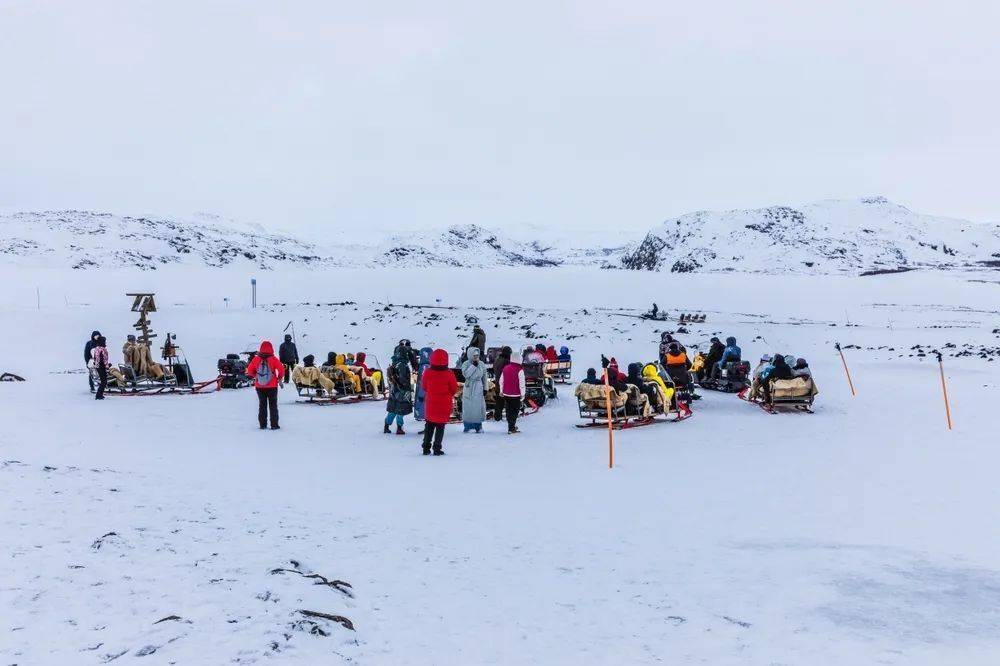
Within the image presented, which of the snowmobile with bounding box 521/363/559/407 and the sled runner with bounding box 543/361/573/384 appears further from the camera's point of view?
the sled runner with bounding box 543/361/573/384

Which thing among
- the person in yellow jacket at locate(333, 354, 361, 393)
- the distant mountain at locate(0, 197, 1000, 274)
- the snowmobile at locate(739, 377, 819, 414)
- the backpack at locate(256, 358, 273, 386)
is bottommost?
the snowmobile at locate(739, 377, 819, 414)

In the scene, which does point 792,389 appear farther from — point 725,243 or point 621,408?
point 725,243

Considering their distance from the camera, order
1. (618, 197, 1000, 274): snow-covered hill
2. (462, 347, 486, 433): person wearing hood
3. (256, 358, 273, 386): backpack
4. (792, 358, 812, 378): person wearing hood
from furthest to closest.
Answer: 1. (618, 197, 1000, 274): snow-covered hill
2. (792, 358, 812, 378): person wearing hood
3. (462, 347, 486, 433): person wearing hood
4. (256, 358, 273, 386): backpack

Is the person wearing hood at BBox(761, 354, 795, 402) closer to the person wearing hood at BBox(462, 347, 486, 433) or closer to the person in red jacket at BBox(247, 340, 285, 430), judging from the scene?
the person wearing hood at BBox(462, 347, 486, 433)

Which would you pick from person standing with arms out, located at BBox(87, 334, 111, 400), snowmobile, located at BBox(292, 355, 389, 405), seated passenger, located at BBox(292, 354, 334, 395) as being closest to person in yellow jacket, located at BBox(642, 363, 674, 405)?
snowmobile, located at BBox(292, 355, 389, 405)

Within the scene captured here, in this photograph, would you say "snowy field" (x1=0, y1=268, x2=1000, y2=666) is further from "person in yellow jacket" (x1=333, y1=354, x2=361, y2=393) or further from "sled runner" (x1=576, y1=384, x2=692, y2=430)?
"person in yellow jacket" (x1=333, y1=354, x2=361, y2=393)

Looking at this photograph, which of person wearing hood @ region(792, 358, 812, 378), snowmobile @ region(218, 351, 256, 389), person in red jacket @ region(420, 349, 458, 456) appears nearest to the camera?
person in red jacket @ region(420, 349, 458, 456)

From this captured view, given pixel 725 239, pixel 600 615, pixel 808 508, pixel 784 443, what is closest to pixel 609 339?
pixel 784 443

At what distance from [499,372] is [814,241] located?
81267mm

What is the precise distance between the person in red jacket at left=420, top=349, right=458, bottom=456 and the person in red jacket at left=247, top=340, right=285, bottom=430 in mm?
3767

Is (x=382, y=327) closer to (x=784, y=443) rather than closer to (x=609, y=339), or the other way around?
(x=609, y=339)

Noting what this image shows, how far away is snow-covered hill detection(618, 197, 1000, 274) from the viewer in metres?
81.2

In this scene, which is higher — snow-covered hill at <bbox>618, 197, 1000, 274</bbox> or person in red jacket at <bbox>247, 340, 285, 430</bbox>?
snow-covered hill at <bbox>618, 197, 1000, 274</bbox>

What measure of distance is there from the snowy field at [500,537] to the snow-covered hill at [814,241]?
6671 cm
